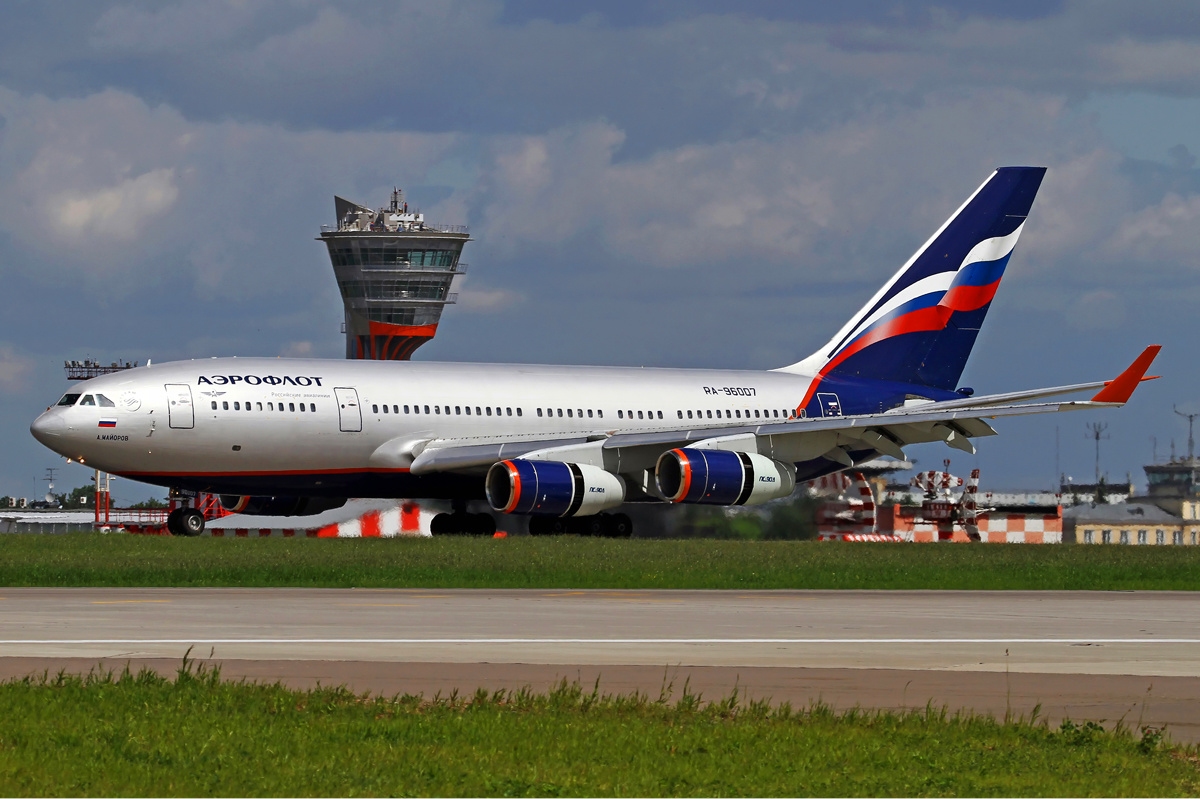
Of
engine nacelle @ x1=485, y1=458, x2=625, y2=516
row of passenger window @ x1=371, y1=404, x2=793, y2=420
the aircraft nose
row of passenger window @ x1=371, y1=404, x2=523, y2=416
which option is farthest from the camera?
row of passenger window @ x1=371, y1=404, x2=793, y2=420

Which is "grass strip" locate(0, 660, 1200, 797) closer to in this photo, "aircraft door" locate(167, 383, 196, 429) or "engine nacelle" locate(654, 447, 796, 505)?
"aircraft door" locate(167, 383, 196, 429)

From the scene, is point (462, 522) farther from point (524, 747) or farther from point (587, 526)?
point (524, 747)

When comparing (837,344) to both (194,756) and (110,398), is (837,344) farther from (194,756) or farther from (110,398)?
(194,756)

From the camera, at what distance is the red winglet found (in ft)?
122

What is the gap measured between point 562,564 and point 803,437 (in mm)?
14979

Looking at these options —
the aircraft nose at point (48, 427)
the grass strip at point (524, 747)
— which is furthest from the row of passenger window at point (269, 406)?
the grass strip at point (524, 747)

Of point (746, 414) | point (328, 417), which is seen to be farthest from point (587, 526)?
point (328, 417)

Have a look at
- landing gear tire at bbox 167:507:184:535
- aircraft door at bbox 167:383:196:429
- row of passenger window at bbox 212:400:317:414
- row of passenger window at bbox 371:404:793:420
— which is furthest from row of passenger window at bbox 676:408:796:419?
aircraft door at bbox 167:383:196:429

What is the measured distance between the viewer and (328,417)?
125 feet

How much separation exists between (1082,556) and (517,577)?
41.3 feet

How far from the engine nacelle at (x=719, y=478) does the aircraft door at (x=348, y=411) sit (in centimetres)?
674

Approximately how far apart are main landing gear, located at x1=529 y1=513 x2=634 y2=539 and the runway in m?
18.1

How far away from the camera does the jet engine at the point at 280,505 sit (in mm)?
42594

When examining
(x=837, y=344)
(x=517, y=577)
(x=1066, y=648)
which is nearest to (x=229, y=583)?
(x=517, y=577)
